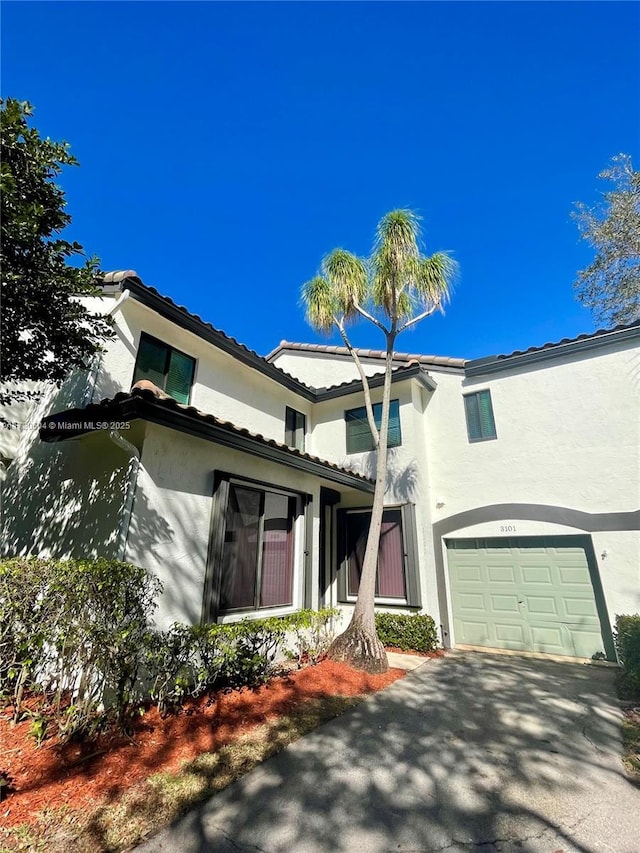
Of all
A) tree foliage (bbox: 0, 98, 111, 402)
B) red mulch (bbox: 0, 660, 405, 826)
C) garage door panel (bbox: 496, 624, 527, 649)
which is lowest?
red mulch (bbox: 0, 660, 405, 826)

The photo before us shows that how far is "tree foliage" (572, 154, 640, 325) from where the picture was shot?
809 centimetres

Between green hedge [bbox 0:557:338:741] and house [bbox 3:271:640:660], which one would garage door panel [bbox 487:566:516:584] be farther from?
green hedge [bbox 0:557:338:741]

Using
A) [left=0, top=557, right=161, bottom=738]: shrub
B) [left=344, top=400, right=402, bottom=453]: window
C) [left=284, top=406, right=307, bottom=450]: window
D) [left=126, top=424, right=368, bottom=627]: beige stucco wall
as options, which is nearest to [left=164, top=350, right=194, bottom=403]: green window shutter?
[left=126, top=424, right=368, bottom=627]: beige stucco wall

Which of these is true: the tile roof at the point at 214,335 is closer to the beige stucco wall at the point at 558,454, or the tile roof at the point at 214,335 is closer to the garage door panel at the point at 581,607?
the beige stucco wall at the point at 558,454

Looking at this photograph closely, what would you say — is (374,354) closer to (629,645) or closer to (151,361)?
(151,361)

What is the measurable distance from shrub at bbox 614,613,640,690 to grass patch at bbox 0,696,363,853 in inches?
227

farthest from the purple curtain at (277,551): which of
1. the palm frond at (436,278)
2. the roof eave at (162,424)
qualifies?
the palm frond at (436,278)

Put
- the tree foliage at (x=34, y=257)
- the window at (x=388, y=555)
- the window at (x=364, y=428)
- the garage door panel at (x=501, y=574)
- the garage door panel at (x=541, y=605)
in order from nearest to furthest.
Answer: the tree foliage at (x=34, y=257), the garage door panel at (x=541, y=605), the garage door panel at (x=501, y=574), the window at (x=388, y=555), the window at (x=364, y=428)

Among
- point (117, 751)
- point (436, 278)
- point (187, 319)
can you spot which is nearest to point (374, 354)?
point (436, 278)

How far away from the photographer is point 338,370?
13438mm

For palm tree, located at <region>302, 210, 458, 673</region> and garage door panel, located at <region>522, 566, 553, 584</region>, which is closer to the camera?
palm tree, located at <region>302, 210, 458, 673</region>

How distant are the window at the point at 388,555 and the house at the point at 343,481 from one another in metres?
0.04

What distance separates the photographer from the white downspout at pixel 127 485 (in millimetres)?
4949

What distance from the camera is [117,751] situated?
376cm
